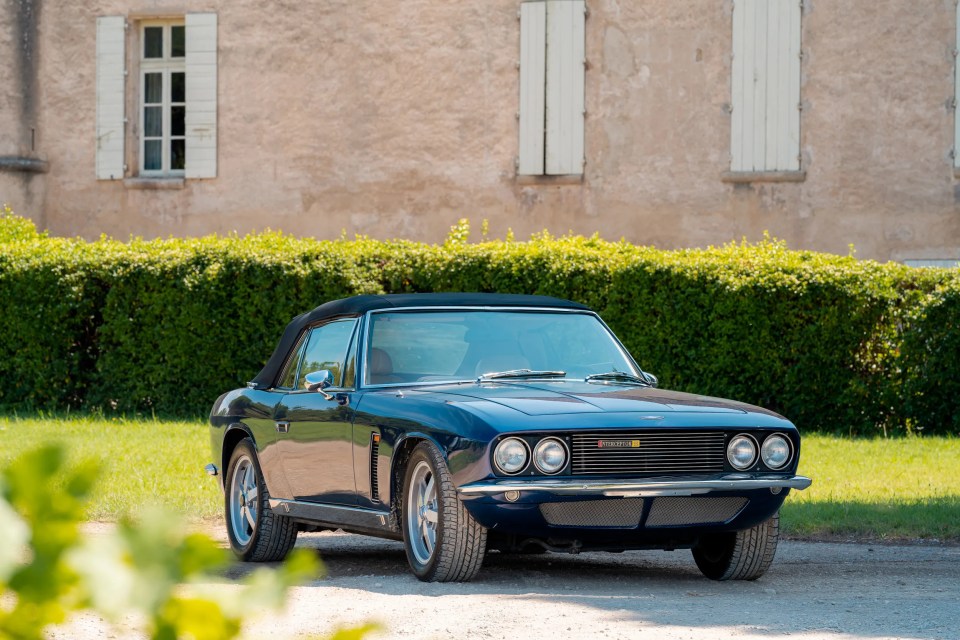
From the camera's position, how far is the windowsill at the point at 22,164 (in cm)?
2200

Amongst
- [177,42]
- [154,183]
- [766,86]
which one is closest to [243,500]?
[766,86]

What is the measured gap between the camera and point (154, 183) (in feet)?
72.5

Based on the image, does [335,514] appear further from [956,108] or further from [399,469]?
[956,108]

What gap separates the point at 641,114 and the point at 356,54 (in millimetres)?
4130

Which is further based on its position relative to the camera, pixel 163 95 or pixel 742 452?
pixel 163 95

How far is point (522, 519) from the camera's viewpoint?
7.10 m

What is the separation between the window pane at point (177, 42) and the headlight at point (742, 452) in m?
16.4

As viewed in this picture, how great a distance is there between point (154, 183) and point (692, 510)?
52.6ft

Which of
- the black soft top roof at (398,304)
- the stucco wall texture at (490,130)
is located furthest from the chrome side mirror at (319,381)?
the stucco wall texture at (490,130)

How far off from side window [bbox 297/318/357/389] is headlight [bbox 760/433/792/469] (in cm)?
237

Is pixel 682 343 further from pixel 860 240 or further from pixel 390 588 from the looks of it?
pixel 390 588

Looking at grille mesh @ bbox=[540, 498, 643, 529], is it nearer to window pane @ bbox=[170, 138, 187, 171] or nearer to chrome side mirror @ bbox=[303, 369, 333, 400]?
chrome side mirror @ bbox=[303, 369, 333, 400]

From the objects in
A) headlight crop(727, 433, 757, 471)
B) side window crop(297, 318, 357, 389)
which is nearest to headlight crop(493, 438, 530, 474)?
headlight crop(727, 433, 757, 471)

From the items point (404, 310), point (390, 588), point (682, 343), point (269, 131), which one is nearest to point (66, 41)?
point (269, 131)
